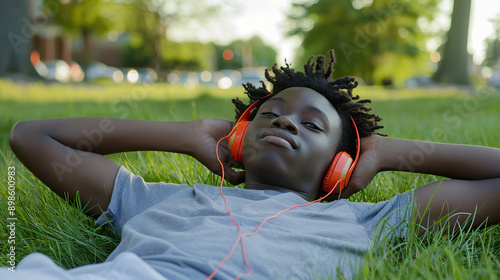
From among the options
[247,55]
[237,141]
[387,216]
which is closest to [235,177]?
[237,141]

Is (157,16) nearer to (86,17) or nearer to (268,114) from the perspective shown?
(86,17)

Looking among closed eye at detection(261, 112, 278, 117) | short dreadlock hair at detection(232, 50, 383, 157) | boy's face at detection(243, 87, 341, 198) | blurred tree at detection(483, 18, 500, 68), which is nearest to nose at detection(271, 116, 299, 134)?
boy's face at detection(243, 87, 341, 198)

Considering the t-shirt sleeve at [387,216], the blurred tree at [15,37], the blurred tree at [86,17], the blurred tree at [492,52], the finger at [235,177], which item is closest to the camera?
the t-shirt sleeve at [387,216]

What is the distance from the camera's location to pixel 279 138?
6.91ft

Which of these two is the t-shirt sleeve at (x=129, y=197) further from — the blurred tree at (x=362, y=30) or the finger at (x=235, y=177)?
the blurred tree at (x=362, y=30)

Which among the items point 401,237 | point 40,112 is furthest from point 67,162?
A: point 40,112

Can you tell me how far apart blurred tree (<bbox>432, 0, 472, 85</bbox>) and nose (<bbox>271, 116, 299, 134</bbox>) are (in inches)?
636

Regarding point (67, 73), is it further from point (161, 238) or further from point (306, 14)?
point (161, 238)

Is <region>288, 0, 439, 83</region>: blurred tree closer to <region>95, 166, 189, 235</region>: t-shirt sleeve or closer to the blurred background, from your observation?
the blurred background

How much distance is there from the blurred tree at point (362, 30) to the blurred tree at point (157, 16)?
9492 millimetres

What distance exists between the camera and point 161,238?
1.81 meters

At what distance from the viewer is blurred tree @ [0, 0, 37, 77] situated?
11143 mm

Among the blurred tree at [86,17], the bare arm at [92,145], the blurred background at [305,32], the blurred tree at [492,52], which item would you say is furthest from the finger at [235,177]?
the blurred tree at [492,52]

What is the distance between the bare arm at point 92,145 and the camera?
2.26m
